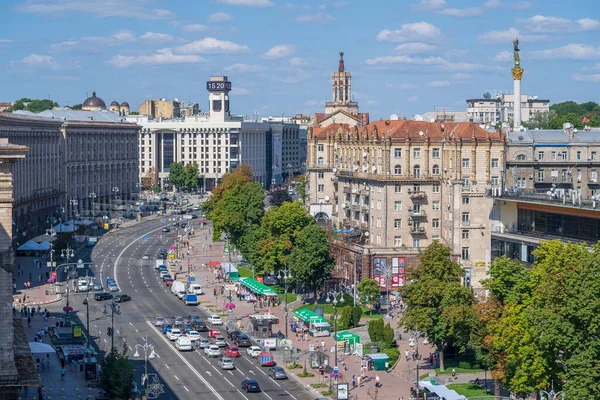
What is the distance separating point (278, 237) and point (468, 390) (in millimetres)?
53436

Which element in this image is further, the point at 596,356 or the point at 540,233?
the point at 540,233

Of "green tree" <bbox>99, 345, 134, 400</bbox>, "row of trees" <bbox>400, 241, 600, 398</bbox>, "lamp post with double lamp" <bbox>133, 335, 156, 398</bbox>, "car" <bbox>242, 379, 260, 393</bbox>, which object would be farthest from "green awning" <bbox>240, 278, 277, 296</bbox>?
"green tree" <bbox>99, 345, 134, 400</bbox>

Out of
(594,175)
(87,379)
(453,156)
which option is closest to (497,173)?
(453,156)

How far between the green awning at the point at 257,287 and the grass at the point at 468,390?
1662 inches

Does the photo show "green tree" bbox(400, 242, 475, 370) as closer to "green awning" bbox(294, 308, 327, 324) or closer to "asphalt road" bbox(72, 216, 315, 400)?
"asphalt road" bbox(72, 216, 315, 400)

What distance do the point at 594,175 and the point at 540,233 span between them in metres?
33.5

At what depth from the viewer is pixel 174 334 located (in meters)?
109

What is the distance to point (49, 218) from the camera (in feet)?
630

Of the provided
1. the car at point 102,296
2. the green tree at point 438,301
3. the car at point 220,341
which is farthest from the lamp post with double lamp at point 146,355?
the car at point 102,296

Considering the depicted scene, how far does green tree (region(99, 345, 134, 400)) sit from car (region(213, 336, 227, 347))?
25.2m

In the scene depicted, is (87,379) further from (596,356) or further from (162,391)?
(596,356)

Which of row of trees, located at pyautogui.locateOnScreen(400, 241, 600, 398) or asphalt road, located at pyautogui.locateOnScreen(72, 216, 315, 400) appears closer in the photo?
row of trees, located at pyautogui.locateOnScreen(400, 241, 600, 398)

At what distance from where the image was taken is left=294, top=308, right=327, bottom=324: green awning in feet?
368

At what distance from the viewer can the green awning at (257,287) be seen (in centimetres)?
12838
